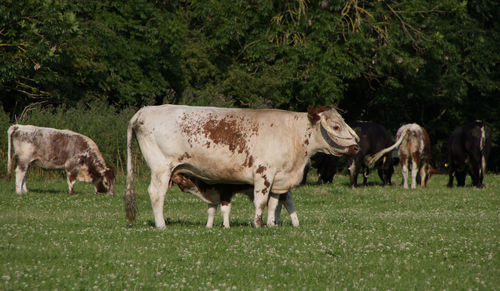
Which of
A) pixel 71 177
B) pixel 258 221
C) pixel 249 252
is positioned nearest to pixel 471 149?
pixel 71 177

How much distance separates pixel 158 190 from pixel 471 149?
17.0 metres

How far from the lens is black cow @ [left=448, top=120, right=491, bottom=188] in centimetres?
2697

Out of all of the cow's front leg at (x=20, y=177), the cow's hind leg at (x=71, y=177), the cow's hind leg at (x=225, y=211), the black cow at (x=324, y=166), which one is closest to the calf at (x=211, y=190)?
the cow's hind leg at (x=225, y=211)

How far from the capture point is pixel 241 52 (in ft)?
128

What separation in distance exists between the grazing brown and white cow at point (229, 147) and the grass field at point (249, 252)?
0.98 meters

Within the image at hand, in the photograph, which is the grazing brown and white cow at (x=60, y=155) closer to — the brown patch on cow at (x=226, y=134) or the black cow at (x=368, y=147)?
A: the black cow at (x=368, y=147)

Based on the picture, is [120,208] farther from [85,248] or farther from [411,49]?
[411,49]

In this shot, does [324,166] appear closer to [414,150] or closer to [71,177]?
[414,150]

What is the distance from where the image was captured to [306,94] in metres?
37.1

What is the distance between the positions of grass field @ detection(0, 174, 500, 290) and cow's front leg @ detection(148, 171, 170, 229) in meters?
0.31

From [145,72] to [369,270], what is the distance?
98.4ft

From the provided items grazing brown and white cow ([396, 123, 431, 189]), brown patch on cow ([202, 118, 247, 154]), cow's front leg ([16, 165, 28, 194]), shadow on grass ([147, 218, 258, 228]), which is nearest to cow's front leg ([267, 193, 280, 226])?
shadow on grass ([147, 218, 258, 228])

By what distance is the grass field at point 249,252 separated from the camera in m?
9.18

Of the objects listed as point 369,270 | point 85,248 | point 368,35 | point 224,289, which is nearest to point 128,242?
point 85,248
